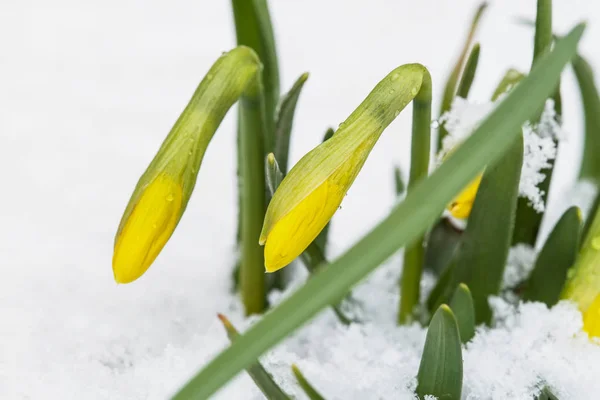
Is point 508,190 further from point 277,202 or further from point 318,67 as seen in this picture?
point 318,67

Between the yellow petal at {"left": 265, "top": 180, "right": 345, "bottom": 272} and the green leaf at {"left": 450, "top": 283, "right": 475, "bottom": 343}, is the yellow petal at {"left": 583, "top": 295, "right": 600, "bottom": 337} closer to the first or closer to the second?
the green leaf at {"left": 450, "top": 283, "right": 475, "bottom": 343}

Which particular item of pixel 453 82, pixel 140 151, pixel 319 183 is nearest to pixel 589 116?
pixel 453 82

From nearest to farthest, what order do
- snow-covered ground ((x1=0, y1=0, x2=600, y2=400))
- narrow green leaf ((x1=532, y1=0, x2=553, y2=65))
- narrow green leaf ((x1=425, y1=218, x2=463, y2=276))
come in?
narrow green leaf ((x1=532, y1=0, x2=553, y2=65))
snow-covered ground ((x1=0, y1=0, x2=600, y2=400))
narrow green leaf ((x1=425, y1=218, x2=463, y2=276))

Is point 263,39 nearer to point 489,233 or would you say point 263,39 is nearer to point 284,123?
point 284,123

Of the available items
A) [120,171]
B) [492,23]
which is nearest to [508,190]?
[120,171]

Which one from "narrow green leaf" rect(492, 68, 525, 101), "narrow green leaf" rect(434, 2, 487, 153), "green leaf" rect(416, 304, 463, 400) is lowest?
"green leaf" rect(416, 304, 463, 400)

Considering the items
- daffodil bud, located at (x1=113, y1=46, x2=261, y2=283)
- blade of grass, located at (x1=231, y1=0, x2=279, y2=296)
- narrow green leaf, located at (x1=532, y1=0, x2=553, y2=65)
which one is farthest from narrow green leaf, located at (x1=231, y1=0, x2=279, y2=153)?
narrow green leaf, located at (x1=532, y1=0, x2=553, y2=65)
